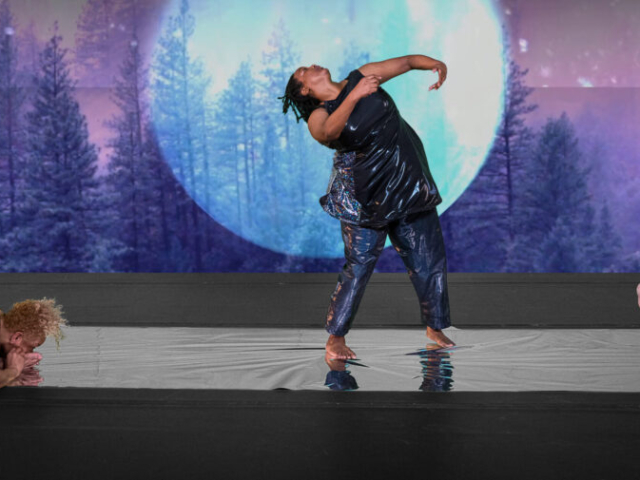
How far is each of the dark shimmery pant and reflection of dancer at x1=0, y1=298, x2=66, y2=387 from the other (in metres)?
0.79

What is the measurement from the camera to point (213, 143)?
17.4ft

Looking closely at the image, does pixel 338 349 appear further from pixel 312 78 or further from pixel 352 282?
pixel 312 78

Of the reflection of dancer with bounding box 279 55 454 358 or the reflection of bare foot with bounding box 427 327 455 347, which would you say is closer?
the reflection of dancer with bounding box 279 55 454 358

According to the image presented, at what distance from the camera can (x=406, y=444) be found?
4.66ft

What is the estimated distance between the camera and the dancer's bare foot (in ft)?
7.46

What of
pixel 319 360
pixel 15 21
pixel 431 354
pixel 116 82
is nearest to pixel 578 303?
→ pixel 431 354

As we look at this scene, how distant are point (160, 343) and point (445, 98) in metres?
3.15

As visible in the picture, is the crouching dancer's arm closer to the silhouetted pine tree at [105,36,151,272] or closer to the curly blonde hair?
the curly blonde hair

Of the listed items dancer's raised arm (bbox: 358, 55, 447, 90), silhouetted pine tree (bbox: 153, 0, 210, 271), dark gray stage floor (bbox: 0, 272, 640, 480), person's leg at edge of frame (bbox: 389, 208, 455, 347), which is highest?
silhouetted pine tree (bbox: 153, 0, 210, 271)

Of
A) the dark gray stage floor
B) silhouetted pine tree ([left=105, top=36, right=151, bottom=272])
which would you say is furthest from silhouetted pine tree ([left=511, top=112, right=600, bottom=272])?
silhouetted pine tree ([left=105, top=36, right=151, bottom=272])

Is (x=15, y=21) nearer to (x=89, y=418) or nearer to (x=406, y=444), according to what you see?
(x=89, y=418)

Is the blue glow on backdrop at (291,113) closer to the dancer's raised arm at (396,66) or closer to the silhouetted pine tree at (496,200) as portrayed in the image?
the silhouetted pine tree at (496,200)

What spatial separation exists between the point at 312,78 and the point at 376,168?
0.32 meters

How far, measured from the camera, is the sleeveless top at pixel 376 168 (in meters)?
2.26
